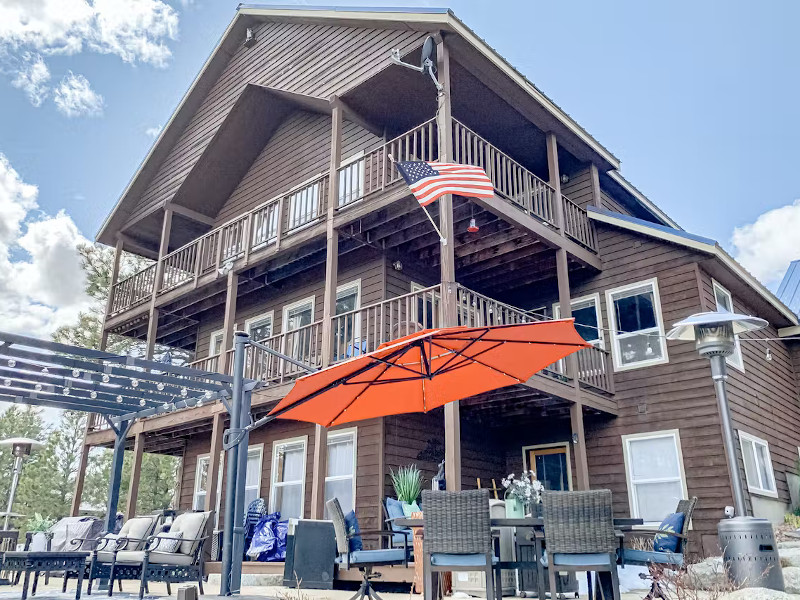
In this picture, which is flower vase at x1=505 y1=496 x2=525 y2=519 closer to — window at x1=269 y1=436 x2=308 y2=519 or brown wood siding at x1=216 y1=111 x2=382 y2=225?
window at x1=269 y1=436 x2=308 y2=519

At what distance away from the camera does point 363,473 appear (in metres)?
10.6

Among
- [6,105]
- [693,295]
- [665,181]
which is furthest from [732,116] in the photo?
[6,105]

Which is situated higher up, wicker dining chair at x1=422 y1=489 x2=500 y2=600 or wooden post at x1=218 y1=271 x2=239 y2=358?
wooden post at x1=218 y1=271 x2=239 y2=358

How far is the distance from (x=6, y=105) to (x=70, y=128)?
7.73 meters

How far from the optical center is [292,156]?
48.4ft

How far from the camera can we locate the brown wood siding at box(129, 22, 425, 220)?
1112cm

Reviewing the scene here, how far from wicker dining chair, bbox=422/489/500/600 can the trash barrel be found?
2.60 meters

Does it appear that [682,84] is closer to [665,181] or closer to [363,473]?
[665,181]

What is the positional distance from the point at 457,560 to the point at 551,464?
7264 mm

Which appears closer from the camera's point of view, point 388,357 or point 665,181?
point 388,357

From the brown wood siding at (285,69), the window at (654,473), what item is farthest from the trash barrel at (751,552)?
the brown wood siding at (285,69)

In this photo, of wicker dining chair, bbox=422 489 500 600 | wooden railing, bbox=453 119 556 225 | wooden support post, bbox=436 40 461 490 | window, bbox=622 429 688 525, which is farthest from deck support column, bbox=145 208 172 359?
wicker dining chair, bbox=422 489 500 600

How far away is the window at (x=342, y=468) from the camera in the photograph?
1084 centimetres

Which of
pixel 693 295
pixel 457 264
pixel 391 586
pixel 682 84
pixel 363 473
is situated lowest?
pixel 391 586
